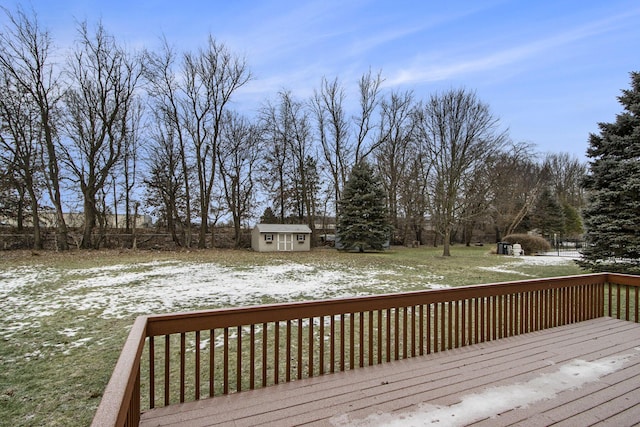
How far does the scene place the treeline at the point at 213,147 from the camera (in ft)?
60.3

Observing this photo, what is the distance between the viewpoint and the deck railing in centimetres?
238

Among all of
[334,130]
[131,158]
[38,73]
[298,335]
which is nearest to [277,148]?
[334,130]

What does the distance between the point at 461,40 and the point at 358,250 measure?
48.7ft

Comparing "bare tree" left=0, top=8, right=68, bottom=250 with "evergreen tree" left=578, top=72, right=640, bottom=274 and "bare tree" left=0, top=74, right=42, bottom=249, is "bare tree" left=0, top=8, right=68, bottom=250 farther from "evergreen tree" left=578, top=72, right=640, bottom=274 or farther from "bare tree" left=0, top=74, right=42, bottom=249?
"evergreen tree" left=578, top=72, right=640, bottom=274

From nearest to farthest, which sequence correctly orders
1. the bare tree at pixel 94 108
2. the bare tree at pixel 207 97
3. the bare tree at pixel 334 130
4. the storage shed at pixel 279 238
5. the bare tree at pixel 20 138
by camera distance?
the bare tree at pixel 20 138
the bare tree at pixel 94 108
the bare tree at pixel 207 97
the storage shed at pixel 279 238
the bare tree at pixel 334 130

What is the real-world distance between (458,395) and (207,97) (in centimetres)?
2447

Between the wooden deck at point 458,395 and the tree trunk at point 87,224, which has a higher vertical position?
the tree trunk at point 87,224

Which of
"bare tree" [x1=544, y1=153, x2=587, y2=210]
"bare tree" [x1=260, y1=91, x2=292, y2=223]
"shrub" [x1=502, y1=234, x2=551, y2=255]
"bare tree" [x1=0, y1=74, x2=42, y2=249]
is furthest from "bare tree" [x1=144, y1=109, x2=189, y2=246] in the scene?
"bare tree" [x1=544, y1=153, x2=587, y2=210]

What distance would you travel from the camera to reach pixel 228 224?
26719 millimetres

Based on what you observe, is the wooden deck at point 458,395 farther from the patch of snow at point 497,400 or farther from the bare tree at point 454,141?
the bare tree at point 454,141

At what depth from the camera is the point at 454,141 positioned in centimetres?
1958

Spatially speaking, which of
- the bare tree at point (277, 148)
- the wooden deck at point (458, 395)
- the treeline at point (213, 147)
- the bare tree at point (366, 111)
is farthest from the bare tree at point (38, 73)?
the wooden deck at point (458, 395)

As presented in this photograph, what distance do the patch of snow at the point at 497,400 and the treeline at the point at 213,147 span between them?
685 inches

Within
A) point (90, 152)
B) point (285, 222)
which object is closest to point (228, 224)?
point (285, 222)
